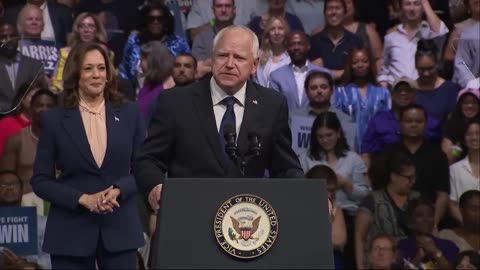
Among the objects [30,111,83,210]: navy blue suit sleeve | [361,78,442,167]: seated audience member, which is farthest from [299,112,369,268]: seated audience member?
[30,111,83,210]: navy blue suit sleeve

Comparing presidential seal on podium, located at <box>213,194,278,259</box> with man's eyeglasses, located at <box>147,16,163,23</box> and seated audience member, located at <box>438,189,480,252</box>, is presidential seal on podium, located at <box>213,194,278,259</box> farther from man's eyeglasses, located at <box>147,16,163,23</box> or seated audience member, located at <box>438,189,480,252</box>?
man's eyeglasses, located at <box>147,16,163,23</box>

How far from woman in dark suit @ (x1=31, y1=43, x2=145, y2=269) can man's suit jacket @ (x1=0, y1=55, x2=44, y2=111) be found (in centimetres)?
170

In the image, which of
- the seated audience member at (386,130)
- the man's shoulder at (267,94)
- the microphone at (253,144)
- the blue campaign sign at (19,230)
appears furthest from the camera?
the seated audience member at (386,130)

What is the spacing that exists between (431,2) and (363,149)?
180 cm

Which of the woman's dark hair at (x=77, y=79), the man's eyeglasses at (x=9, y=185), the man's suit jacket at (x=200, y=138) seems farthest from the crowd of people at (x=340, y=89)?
the man's suit jacket at (x=200, y=138)

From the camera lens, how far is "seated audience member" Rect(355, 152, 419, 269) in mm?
8125

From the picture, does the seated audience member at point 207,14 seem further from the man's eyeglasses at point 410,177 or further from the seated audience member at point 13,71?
the man's eyeglasses at point 410,177

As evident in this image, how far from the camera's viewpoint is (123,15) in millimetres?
9000

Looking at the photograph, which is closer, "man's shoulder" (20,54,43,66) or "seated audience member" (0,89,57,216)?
"man's shoulder" (20,54,43,66)

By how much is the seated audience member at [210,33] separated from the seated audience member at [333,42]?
88cm

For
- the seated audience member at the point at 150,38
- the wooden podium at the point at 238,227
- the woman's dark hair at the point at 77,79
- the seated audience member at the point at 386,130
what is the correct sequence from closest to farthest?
1. the wooden podium at the point at 238,227
2. the woman's dark hair at the point at 77,79
3. the seated audience member at the point at 386,130
4. the seated audience member at the point at 150,38

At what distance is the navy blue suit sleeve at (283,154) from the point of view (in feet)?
15.3

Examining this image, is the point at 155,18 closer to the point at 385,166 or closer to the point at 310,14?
the point at 310,14

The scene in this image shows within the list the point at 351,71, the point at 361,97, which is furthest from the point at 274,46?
the point at 361,97
